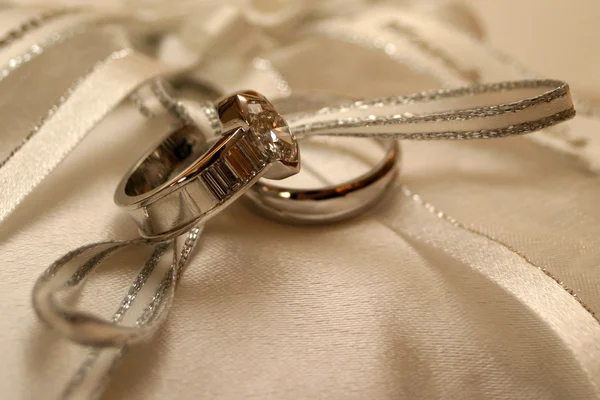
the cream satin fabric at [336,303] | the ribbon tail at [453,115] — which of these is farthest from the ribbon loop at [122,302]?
the ribbon tail at [453,115]

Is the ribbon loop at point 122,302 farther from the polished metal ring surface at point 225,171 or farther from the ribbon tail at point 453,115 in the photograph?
the ribbon tail at point 453,115

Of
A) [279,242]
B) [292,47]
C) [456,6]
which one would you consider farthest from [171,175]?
[456,6]

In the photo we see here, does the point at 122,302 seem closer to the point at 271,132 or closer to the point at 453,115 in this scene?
the point at 271,132

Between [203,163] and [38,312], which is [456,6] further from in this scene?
[38,312]

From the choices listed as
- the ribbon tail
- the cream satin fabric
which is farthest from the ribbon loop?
the ribbon tail

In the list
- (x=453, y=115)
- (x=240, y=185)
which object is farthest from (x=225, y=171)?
(x=453, y=115)

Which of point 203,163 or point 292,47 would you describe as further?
point 292,47

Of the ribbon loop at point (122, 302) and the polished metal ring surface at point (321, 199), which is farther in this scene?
the polished metal ring surface at point (321, 199)
